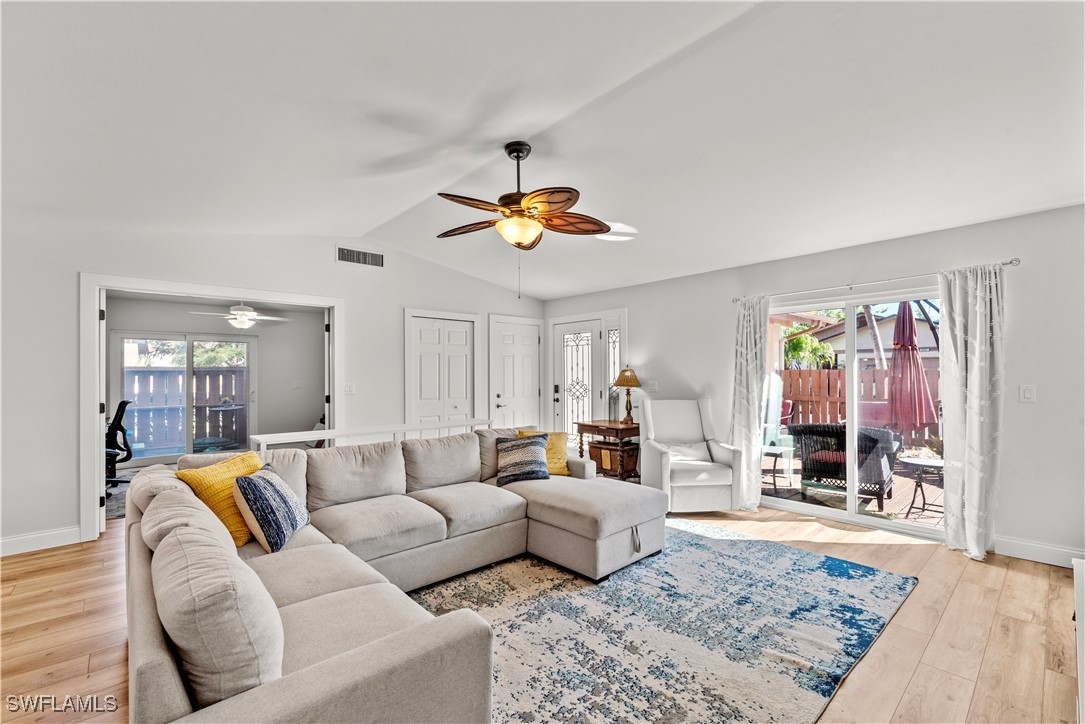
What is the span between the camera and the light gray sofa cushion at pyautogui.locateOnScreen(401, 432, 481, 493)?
3.47 metres

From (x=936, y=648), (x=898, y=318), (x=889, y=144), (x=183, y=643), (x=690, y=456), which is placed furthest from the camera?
(x=690, y=456)

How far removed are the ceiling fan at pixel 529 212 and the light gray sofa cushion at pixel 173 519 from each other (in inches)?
69.0

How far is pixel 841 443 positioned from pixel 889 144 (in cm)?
261

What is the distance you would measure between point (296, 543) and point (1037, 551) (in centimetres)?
459

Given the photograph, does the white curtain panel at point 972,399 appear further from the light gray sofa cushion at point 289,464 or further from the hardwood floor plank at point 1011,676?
the light gray sofa cushion at point 289,464

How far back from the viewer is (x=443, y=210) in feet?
13.8

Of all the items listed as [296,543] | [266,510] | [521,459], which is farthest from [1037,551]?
[266,510]

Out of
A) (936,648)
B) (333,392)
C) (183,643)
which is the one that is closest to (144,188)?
(333,392)

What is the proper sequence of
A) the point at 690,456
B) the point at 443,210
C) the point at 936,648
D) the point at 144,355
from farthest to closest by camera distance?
the point at 144,355 → the point at 690,456 → the point at 443,210 → the point at 936,648

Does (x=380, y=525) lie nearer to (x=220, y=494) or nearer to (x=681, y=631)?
(x=220, y=494)

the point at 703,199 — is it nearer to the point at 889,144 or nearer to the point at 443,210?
the point at 889,144

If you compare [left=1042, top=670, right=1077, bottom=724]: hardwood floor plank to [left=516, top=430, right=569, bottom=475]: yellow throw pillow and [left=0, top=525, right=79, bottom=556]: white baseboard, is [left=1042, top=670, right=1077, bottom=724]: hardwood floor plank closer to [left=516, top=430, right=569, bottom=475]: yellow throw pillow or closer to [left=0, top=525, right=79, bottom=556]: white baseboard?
[left=516, top=430, right=569, bottom=475]: yellow throw pillow

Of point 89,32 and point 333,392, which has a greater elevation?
point 89,32

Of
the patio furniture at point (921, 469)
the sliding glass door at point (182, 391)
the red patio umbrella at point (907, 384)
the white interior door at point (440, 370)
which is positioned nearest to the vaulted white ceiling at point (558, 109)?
the red patio umbrella at point (907, 384)
